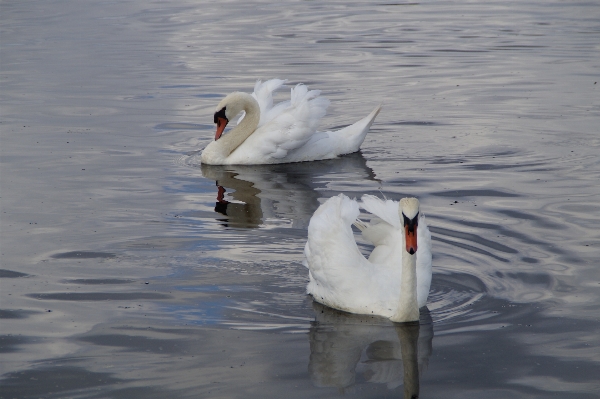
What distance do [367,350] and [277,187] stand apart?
4820 mm

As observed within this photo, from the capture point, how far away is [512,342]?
253 inches

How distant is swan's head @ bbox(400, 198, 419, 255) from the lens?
6.40m

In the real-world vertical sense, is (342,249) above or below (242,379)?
above

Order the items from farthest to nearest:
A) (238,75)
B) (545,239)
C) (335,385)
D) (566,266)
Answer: (238,75), (545,239), (566,266), (335,385)

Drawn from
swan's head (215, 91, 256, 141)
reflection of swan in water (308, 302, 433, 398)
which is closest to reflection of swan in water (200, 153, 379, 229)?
swan's head (215, 91, 256, 141)

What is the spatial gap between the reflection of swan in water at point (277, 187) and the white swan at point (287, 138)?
116 mm

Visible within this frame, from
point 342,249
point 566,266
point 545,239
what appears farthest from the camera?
point 545,239

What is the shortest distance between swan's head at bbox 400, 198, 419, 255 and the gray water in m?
0.65

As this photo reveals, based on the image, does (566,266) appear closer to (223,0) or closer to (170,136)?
(170,136)

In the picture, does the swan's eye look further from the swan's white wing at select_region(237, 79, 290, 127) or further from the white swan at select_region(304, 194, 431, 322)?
the white swan at select_region(304, 194, 431, 322)

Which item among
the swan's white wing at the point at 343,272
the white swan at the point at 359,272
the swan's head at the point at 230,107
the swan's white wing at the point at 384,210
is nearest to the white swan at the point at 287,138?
the swan's head at the point at 230,107

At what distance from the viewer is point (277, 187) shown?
11047 millimetres

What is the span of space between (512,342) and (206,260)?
280 centimetres

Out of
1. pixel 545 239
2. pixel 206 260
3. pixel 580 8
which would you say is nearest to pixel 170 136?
pixel 206 260
